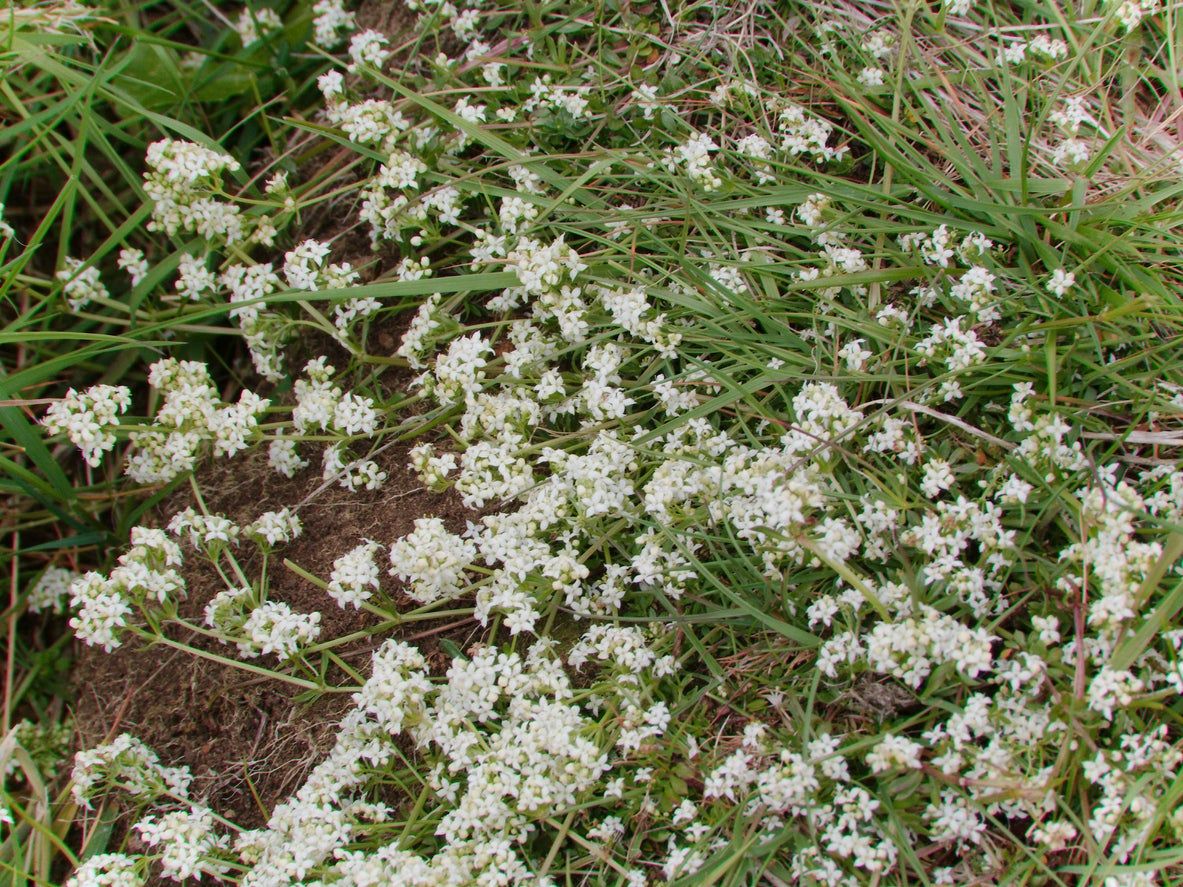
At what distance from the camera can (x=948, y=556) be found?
8.50ft

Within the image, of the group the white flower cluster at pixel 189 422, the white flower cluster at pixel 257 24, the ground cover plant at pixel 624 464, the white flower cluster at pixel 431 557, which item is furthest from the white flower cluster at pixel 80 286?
the white flower cluster at pixel 431 557

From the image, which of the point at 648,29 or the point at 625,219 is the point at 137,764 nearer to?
the point at 625,219

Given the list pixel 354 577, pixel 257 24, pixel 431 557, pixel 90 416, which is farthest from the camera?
pixel 257 24

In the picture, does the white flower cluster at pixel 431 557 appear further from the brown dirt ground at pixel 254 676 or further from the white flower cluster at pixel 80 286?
the white flower cluster at pixel 80 286

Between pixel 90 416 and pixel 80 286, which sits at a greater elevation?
pixel 80 286

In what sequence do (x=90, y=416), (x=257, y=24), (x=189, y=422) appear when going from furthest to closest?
(x=257, y=24), (x=189, y=422), (x=90, y=416)

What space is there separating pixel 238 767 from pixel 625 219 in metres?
2.11

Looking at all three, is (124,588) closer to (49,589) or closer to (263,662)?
(263,662)

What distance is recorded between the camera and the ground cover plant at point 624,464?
2.53 m

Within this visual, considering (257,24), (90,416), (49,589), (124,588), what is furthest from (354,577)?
(257,24)

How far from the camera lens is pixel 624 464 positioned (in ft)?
9.55

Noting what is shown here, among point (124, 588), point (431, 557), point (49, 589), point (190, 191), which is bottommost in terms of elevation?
point (49, 589)

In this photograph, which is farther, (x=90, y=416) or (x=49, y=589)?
(x=49, y=589)

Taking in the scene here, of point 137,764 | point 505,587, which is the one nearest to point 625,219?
point 505,587
